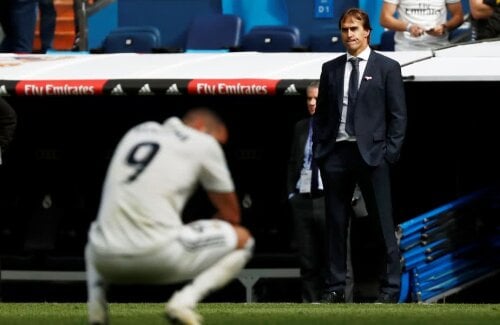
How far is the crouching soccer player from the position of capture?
8.03m

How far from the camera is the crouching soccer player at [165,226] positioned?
8031 millimetres

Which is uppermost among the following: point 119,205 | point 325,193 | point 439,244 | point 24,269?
point 119,205

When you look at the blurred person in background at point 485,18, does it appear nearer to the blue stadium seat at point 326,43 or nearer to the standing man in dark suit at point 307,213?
the blue stadium seat at point 326,43

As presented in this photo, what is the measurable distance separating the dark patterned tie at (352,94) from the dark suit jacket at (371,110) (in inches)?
1.7

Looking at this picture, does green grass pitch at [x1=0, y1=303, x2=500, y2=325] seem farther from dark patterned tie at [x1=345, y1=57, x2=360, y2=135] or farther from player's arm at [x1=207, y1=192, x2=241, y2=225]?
player's arm at [x1=207, y1=192, x2=241, y2=225]

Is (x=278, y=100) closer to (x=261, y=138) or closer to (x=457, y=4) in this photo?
(x=261, y=138)

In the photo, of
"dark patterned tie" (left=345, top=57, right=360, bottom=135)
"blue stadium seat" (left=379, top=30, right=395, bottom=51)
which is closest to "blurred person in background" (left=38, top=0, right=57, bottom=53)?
"blue stadium seat" (left=379, top=30, right=395, bottom=51)

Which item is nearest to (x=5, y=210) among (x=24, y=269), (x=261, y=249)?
(x=24, y=269)

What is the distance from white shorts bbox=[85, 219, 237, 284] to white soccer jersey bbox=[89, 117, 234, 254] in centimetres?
5

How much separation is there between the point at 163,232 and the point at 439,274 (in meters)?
6.38

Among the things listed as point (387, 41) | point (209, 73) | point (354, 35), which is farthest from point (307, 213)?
point (387, 41)

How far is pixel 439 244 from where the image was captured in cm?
1410

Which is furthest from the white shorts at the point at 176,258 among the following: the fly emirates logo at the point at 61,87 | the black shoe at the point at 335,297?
the fly emirates logo at the point at 61,87

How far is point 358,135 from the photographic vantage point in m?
12.0
